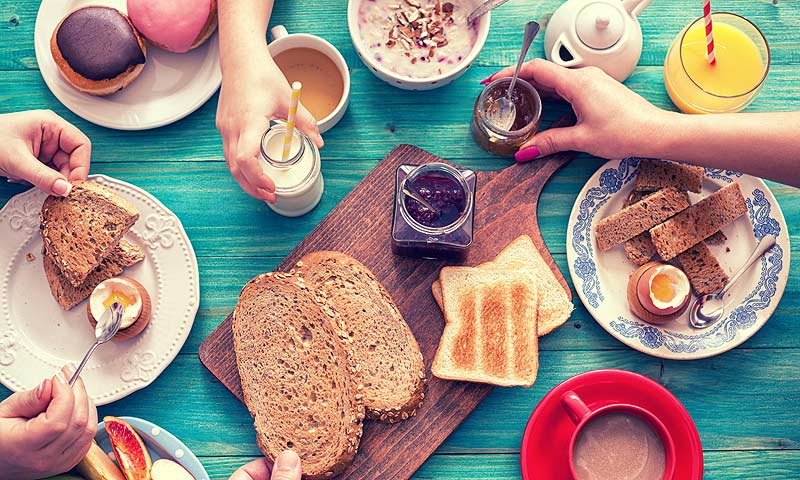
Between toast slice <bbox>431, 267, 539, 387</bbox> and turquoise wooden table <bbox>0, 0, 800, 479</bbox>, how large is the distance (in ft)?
0.38

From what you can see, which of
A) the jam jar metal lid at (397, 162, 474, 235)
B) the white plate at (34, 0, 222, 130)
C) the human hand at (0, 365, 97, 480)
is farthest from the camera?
the white plate at (34, 0, 222, 130)

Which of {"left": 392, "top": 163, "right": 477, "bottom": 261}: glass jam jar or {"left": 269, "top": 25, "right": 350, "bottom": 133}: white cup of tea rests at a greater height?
{"left": 269, "top": 25, "right": 350, "bottom": 133}: white cup of tea

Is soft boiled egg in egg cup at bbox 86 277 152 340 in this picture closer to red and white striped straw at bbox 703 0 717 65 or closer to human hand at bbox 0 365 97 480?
human hand at bbox 0 365 97 480

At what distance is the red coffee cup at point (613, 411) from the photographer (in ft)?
5.20

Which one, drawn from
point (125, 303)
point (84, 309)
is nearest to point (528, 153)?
point (125, 303)

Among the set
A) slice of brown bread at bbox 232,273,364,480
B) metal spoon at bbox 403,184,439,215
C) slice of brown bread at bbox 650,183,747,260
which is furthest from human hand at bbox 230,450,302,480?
slice of brown bread at bbox 650,183,747,260

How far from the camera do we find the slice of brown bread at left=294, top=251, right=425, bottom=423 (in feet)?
5.58

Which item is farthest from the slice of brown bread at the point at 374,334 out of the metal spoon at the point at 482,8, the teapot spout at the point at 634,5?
the teapot spout at the point at 634,5

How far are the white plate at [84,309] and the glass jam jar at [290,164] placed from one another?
0.32 meters

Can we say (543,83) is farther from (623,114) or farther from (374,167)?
(374,167)

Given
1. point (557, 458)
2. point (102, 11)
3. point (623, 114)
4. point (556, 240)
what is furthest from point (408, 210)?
point (102, 11)

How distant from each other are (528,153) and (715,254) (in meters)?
0.54

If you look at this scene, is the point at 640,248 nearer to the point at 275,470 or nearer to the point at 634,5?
the point at 634,5

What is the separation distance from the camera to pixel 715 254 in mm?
1804
